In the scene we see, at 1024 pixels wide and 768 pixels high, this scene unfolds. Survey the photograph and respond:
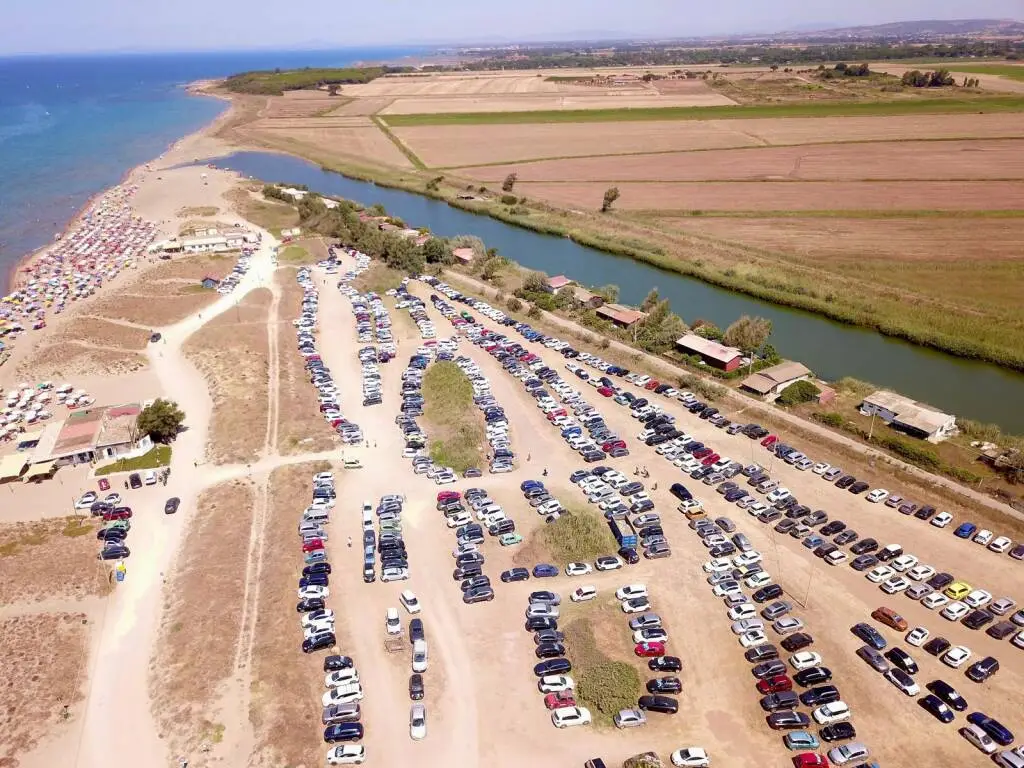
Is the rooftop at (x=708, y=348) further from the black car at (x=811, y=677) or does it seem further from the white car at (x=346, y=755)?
the white car at (x=346, y=755)

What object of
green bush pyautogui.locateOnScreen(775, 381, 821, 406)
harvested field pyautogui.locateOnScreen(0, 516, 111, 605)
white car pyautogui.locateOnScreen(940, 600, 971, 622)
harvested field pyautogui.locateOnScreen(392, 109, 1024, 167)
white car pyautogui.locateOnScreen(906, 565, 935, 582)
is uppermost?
harvested field pyautogui.locateOnScreen(392, 109, 1024, 167)

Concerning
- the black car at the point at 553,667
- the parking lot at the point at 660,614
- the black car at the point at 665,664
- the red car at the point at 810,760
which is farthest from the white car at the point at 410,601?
the red car at the point at 810,760

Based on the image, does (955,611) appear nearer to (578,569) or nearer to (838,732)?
(838,732)

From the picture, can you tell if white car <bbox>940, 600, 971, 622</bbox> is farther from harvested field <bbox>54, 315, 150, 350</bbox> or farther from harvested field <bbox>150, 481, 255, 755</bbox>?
harvested field <bbox>54, 315, 150, 350</bbox>

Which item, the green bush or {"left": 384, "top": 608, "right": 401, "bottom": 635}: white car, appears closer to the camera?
{"left": 384, "top": 608, "right": 401, "bottom": 635}: white car

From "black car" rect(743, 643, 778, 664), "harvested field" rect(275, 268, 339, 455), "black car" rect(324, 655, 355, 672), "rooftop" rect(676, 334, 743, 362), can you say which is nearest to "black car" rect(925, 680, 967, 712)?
"black car" rect(743, 643, 778, 664)

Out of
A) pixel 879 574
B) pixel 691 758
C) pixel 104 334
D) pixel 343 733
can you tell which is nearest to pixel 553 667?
pixel 691 758
